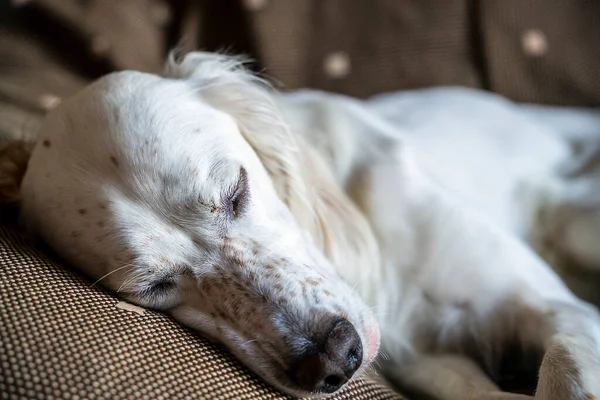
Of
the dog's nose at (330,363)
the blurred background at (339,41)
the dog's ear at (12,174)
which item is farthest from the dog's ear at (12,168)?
the dog's nose at (330,363)


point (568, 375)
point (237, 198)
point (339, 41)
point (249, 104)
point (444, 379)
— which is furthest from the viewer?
point (339, 41)

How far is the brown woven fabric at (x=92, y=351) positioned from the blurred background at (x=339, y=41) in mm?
1072

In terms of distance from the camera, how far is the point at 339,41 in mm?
2180

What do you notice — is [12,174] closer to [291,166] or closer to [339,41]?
[291,166]

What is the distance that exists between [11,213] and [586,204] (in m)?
1.48

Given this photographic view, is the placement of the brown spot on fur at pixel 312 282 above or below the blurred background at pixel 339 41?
below

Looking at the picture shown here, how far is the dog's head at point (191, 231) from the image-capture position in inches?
44.1

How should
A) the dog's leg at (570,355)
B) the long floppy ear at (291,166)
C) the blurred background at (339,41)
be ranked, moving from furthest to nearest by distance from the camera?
the blurred background at (339,41)
the long floppy ear at (291,166)
the dog's leg at (570,355)

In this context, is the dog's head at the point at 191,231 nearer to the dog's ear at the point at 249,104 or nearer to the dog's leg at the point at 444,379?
the dog's ear at the point at 249,104

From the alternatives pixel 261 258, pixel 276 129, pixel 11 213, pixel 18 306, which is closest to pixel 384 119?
pixel 276 129

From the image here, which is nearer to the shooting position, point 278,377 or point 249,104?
point 278,377

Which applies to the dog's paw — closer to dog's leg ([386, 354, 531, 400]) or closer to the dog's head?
dog's leg ([386, 354, 531, 400])

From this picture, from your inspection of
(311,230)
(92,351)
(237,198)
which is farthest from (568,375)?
(92,351)

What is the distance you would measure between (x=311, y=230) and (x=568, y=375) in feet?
1.98
